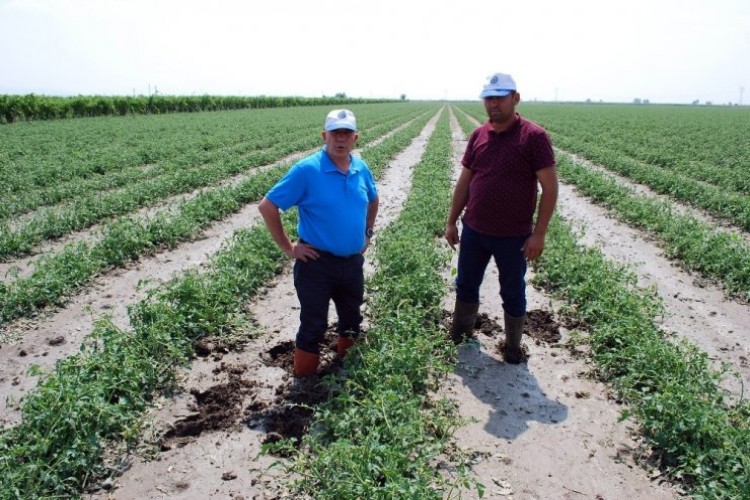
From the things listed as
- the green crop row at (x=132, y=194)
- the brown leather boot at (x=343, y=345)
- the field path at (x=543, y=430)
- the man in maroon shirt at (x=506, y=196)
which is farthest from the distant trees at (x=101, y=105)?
the field path at (x=543, y=430)

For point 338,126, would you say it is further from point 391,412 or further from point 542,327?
point 542,327

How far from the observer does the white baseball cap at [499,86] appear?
3701mm

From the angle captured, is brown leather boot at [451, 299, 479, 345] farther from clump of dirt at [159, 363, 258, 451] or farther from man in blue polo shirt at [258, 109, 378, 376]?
clump of dirt at [159, 363, 258, 451]

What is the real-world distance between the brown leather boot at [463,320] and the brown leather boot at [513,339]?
0.35 meters

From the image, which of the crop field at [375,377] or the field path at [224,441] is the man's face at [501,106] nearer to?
the crop field at [375,377]

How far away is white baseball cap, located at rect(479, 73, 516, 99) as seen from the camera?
3701mm

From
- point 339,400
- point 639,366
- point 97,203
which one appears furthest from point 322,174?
point 97,203

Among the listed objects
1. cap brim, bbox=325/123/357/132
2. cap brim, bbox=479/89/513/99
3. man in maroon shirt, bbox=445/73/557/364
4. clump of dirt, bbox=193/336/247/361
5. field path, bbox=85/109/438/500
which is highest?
cap brim, bbox=479/89/513/99

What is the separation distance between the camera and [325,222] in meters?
3.81

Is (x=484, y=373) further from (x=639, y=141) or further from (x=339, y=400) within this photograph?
→ (x=639, y=141)

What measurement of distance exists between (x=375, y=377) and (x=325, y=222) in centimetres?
122

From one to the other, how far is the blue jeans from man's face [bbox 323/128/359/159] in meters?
1.36

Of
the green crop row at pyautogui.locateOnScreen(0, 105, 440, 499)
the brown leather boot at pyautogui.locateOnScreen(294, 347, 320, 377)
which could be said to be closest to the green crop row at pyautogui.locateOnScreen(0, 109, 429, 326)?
the green crop row at pyautogui.locateOnScreen(0, 105, 440, 499)

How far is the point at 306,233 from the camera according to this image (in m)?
3.92
